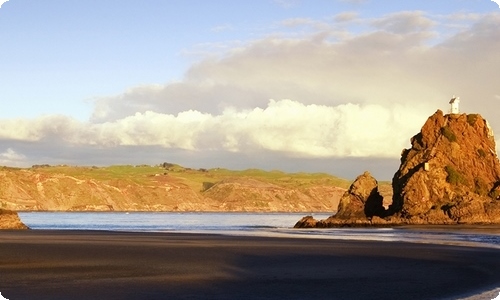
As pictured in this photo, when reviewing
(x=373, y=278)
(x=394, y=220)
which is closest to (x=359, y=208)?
(x=394, y=220)

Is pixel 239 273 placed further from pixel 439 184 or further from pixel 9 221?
pixel 439 184

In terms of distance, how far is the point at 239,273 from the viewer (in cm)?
2681

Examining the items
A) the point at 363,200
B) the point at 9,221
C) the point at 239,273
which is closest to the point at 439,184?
the point at 363,200

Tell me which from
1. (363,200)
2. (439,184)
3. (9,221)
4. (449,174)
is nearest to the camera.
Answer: (9,221)

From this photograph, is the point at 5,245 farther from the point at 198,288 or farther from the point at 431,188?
the point at 431,188

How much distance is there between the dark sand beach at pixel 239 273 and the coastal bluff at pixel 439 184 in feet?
196

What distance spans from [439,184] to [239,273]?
264 ft

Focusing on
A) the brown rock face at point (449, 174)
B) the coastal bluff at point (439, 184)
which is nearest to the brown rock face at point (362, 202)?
the coastal bluff at point (439, 184)

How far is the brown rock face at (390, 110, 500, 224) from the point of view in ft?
319

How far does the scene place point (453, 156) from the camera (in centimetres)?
10812

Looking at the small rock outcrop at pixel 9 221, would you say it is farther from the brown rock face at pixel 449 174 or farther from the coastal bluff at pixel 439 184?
the brown rock face at pixel 449 174

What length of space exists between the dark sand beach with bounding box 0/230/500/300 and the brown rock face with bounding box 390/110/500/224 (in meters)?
60.2

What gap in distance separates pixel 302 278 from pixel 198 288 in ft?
14.7

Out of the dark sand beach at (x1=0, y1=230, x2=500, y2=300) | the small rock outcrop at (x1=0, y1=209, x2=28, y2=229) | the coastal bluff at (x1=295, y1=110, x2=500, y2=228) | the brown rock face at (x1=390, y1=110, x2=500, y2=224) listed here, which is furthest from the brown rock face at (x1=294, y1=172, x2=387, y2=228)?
the dark sand beach at (x1=0, y1=230, x2=500, y2=300)
